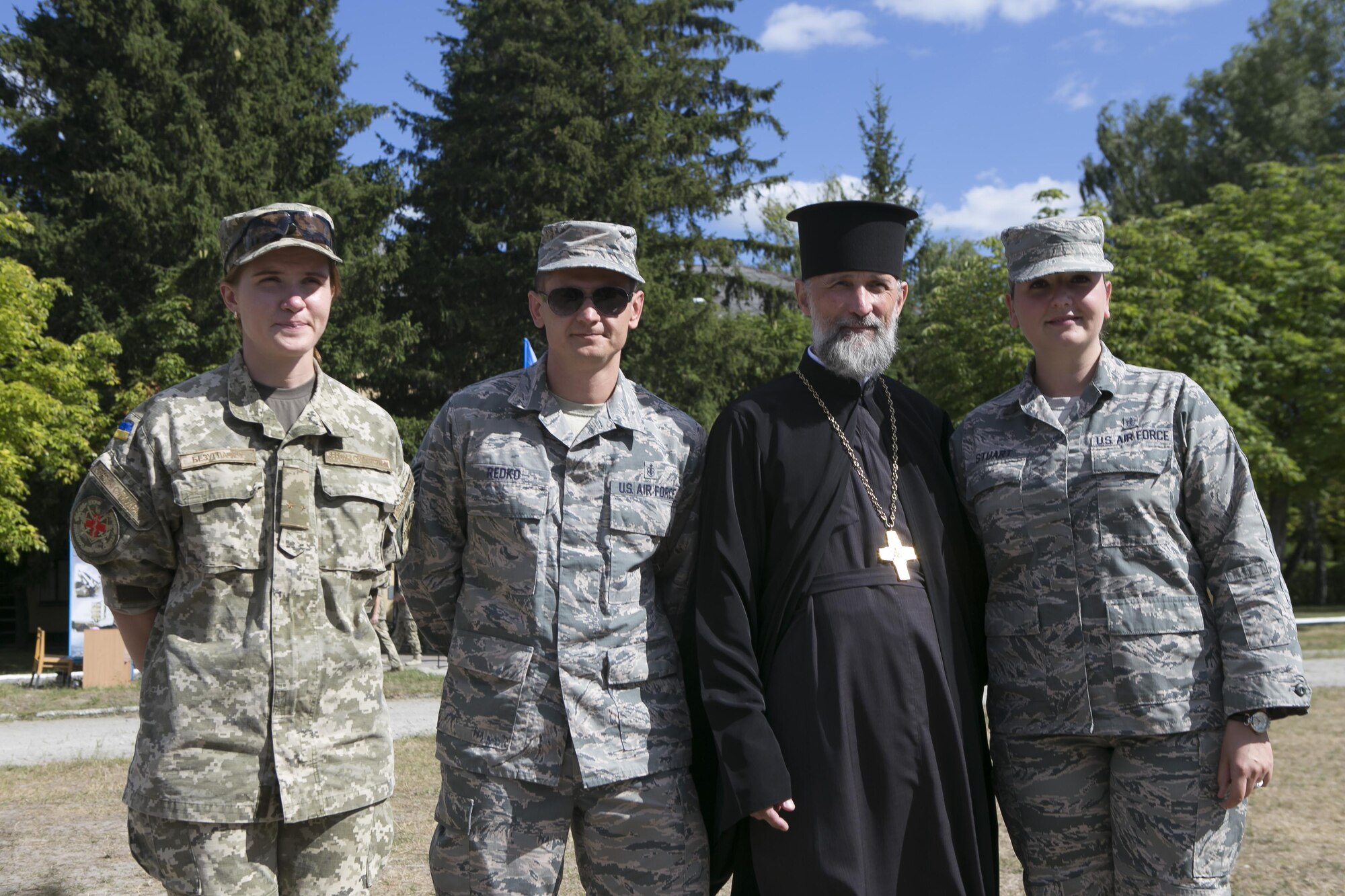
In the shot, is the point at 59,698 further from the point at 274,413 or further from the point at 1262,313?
the point at 1262,313

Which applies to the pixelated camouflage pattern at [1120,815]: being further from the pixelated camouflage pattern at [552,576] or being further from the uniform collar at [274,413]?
the uniform collar at [274,413]

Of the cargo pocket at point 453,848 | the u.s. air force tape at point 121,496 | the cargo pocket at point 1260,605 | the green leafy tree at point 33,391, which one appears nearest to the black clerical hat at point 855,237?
the cargo pocket at point 1260,605

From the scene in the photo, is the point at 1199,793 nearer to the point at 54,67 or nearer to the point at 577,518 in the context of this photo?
the point at 577,518

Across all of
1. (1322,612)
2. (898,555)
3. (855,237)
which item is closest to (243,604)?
(898,555)

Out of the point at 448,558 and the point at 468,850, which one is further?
the point at 448,558

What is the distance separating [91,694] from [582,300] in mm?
13090

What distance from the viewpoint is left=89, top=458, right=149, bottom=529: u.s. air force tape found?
314 cm

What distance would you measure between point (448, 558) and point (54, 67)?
23.1 meters

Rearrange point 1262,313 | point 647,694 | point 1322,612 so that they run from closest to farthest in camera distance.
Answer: point 647,694, point 1262,313, point 1322,612

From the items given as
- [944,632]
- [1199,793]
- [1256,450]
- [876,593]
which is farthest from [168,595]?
[1256,450]

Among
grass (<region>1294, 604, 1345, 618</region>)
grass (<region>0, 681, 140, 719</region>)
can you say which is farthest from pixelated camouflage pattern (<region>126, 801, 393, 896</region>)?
grass (<region>1294, 604, 1345, 618</region>)

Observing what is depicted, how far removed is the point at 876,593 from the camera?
11.2 feet

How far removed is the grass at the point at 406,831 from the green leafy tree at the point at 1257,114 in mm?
30821

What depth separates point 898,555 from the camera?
345cm
